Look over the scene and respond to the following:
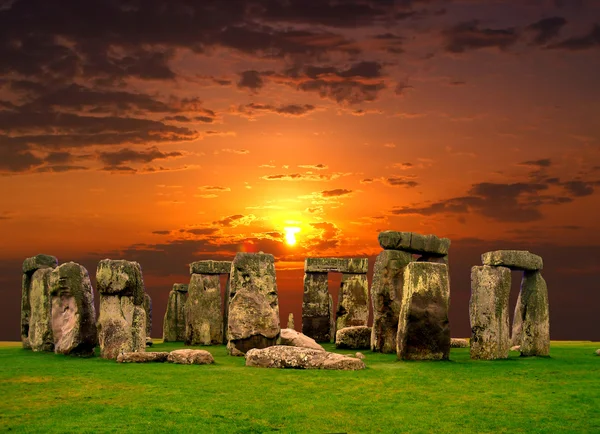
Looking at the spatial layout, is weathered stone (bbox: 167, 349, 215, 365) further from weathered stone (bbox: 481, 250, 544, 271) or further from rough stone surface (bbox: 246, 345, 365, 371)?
weathered stone (bbox: 481, 250, 544, 271)

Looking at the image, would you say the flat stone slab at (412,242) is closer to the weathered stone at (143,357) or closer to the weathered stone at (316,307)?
the weathered stone at (143,357)

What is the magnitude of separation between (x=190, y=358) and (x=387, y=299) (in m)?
6.35

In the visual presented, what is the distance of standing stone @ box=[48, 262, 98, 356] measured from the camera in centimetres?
1777

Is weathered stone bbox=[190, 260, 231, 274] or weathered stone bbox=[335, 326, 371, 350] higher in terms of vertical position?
weathered stone bbox=[190, 260, 231, 274]

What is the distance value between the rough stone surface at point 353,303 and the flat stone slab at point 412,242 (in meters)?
6.62

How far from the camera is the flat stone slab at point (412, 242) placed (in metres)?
20.0

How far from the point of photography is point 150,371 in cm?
1402

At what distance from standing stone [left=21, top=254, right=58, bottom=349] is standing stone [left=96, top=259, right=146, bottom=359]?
5787 mm

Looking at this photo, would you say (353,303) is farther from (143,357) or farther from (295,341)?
(143,357)

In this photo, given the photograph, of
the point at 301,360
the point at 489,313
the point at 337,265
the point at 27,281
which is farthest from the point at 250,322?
the point at 337,265

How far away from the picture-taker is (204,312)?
24.7 m

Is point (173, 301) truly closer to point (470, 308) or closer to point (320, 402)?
point (470, 308)

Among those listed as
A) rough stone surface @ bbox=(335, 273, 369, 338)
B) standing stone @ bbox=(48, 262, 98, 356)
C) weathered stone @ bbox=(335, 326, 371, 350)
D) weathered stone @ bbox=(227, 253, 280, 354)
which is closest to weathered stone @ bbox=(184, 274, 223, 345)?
rough stone surface @ bbox=(335, 273, 369, 338)

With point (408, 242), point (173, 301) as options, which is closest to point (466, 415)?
point (408, 242)
